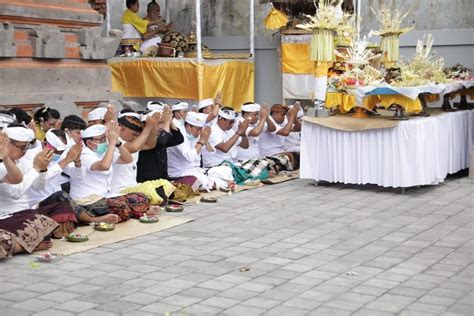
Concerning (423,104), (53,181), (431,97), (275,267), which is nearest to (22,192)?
(53,181)

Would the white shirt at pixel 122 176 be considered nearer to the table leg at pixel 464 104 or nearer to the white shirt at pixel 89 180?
the white shirt at pixel 89 180

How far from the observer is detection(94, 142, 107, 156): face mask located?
802 centimetres

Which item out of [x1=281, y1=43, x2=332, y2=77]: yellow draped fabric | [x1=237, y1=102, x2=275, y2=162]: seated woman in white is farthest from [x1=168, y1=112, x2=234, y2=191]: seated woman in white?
[x1=281, y1=43, x2=332, y2=77]: yellow draped fabric

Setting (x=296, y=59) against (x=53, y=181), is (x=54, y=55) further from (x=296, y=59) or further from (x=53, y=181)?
(x=296, y=59)

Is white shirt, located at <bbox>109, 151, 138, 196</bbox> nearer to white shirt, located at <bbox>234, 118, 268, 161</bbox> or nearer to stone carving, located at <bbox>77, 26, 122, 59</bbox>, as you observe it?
stone carving, located at <bbox>77, 26, 122, 59</bbox>

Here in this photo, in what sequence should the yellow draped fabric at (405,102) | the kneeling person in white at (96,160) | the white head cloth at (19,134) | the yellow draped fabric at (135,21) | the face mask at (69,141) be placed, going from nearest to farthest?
the white head cloth at (19,134) < the kneeling person in white at (96,160) < the face mask at (69,141) < the yellow draped fabric at (405,102) < the yellow draped fabric at (135,21)

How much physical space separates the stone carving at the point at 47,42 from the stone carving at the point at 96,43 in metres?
0.35

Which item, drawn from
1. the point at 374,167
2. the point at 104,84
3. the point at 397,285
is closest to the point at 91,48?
the point at 104,84

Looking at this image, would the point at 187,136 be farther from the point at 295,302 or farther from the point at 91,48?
the point at 295,302

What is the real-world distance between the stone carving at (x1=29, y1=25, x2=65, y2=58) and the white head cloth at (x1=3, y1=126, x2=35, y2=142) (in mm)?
2980

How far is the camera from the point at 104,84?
35.5 feet

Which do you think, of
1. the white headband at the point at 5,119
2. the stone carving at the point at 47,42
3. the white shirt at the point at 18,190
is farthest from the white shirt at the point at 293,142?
the white shirt at the point at 18,190

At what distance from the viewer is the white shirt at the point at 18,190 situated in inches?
275

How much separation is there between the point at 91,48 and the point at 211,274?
16.6ft
